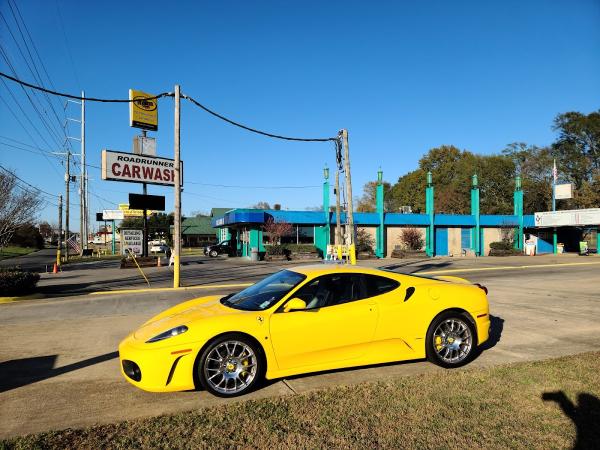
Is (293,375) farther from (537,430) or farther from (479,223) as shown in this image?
(479,223)

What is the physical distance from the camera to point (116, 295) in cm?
1327

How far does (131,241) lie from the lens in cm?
2092

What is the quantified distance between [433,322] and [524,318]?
4169 mm

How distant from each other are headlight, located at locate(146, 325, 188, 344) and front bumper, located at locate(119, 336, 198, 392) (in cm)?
11

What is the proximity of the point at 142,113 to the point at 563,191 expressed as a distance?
41566mm

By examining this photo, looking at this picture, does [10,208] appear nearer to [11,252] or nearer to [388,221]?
[388,221]

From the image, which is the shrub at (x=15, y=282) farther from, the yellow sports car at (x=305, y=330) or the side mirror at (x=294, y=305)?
the side mirror at (x=294, y=305)

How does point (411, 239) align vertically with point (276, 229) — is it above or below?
below

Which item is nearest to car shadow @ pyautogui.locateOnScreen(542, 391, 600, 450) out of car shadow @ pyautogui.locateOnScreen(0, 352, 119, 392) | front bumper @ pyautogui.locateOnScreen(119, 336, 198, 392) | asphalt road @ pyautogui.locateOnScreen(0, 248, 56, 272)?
front bumper @ pyautogui.locateOnScreen(119, 336, 198, 392)

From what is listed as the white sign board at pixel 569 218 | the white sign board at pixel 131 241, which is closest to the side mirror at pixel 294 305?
the white sign board at pixel 131 241

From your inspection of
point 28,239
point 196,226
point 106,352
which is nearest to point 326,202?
point 106,352

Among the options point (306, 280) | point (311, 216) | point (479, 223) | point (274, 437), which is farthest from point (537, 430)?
point (479, 223)

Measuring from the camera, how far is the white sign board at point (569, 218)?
A: 123 feet

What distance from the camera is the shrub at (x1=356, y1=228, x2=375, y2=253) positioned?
35.4 m
